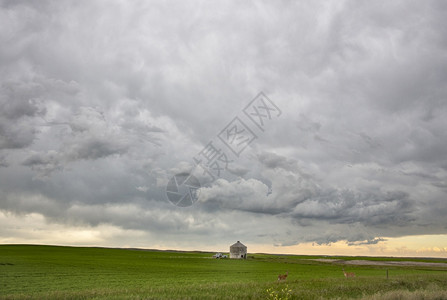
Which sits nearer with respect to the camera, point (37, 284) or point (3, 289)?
point (3, 289)

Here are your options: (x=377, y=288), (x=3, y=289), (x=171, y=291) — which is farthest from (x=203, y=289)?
(x=3, y=289)

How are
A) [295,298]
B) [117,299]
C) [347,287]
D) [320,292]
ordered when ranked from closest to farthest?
1. [117,299]
2. [295,298]
3. [320,292]
4. [347,287]

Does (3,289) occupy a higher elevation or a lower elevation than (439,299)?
lower

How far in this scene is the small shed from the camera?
121094 mm

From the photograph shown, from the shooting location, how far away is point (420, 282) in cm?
3372

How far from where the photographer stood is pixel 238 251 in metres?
122

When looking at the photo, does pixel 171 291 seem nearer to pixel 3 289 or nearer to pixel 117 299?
pixel 117 299

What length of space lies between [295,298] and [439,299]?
29.4 feet

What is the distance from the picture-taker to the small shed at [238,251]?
121094mm

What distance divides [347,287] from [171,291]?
14614 mm

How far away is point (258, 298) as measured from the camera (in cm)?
2212

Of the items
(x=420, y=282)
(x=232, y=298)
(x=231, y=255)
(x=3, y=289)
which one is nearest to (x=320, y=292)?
(x=232, y=298)

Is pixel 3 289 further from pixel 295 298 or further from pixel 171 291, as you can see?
pixel 295 298

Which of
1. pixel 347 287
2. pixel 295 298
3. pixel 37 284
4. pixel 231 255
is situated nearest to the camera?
pixel 295 298
